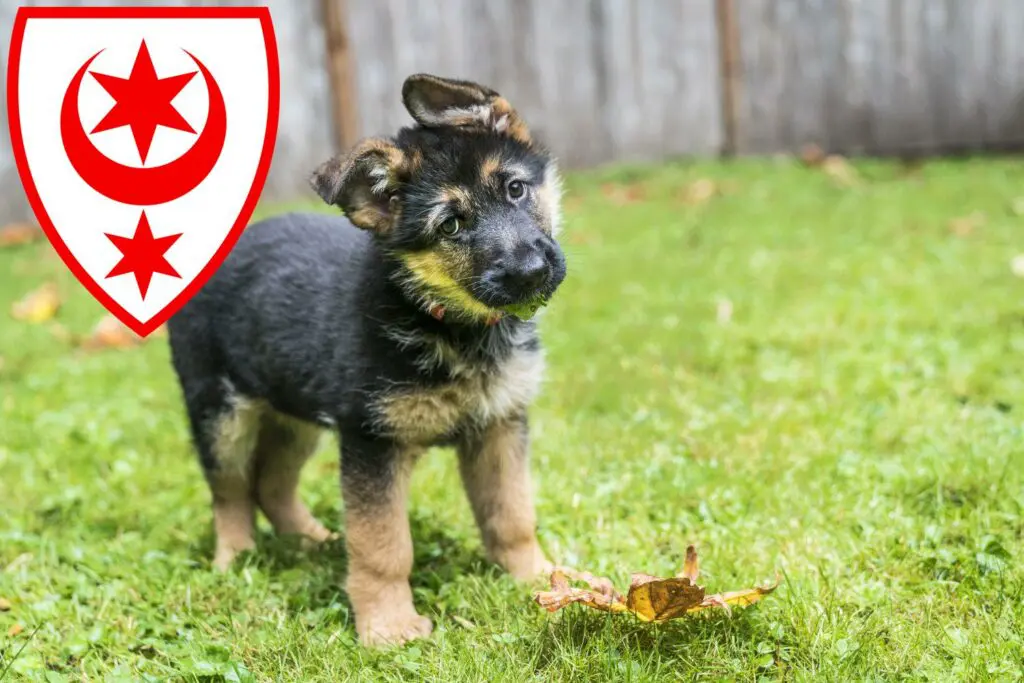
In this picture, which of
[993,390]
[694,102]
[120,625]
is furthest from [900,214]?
[120,625]

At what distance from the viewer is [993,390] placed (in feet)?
17.3

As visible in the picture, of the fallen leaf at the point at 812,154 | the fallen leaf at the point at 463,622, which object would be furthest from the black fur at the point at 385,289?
the fallen leaf at the point at 812,154

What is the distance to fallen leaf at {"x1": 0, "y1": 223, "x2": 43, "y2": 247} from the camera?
1143 centimetres

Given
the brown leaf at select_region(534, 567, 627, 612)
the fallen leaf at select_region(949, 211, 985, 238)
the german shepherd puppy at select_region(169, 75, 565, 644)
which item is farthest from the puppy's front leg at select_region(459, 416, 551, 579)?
the fallen leaf at select_region(949, 211, 985, 238)

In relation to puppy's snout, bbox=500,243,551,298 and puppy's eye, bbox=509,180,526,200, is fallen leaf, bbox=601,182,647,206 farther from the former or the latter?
puppy's snout, bbox=500,243,551,298

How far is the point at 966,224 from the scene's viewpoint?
29.5 ft

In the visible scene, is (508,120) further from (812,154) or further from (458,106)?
(812,154)

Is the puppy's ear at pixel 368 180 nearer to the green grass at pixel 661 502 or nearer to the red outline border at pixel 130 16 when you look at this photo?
the red outline border at pixel 130 16

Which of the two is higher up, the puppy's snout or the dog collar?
the puppy's snout

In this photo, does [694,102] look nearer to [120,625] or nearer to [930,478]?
[930,478]

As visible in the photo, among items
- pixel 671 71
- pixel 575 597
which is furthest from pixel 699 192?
pixel 575 597

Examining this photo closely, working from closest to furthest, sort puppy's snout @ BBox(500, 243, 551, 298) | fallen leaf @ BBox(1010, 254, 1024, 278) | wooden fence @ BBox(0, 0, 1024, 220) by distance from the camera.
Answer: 1. puppy's snout @ BBox(500, 243, 551, 298)
2. fallen leaf @ BBox(1010, 254, 1024, 278)
3. wooden fence @ BBox(0, 0, 1024, 220)

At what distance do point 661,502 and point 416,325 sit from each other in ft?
4.52

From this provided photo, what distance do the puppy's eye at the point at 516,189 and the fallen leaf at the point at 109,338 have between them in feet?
16.4
